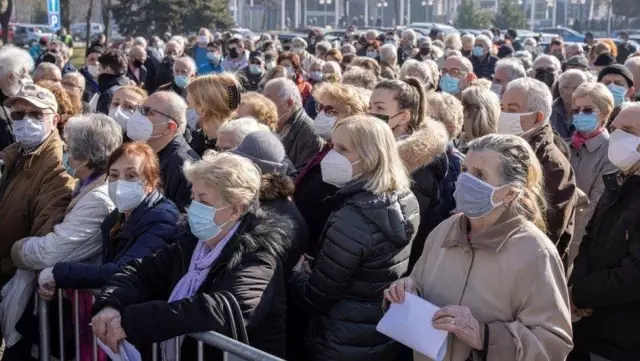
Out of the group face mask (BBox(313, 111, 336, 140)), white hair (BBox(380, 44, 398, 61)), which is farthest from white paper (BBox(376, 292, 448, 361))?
white hair (BBox(380, 44, 398, 61))

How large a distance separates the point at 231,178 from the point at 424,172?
5.13 feet

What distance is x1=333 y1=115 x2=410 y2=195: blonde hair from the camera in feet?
14.6

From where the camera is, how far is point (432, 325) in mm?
3602

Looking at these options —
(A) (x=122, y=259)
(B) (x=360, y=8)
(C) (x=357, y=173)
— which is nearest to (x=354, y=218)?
(C) (x=357, y=173)

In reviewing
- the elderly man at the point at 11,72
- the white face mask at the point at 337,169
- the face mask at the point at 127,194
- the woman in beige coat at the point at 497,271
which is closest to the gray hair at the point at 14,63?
the elderly man at the point at 11,72

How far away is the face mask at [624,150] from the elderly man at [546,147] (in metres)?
0.43

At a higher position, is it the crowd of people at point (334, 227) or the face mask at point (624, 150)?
the face mask at point (624, 150)

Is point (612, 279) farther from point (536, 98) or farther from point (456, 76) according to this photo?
point (456, 76)

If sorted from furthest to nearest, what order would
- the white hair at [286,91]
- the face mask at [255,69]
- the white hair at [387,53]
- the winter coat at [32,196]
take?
the face mask at [255,69] → the white hair at [387,53] → the white hair at [286,91] → the winter coat at [32,196]

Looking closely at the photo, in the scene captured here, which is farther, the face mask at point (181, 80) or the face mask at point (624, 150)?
the face mask at point (181, 80)

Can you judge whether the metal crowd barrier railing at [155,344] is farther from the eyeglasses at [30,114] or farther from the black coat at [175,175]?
the eyeglasses at [30,114]

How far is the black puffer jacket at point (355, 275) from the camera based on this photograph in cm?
→ 424

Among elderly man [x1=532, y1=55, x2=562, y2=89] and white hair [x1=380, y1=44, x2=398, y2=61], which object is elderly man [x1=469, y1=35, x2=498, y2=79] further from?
elderly man [x1=532, y1=55, x2=562, y2=89]

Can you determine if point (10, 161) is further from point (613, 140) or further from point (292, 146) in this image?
point (613, 140)
